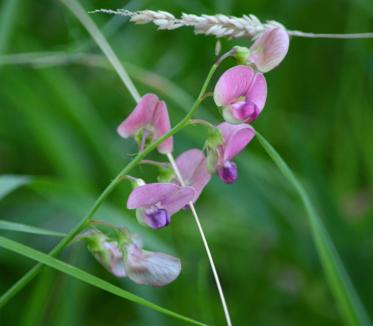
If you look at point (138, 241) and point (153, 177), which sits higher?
point (138, 241)

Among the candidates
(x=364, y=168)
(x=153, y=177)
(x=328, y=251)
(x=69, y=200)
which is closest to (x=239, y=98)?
(x=328, y=251)

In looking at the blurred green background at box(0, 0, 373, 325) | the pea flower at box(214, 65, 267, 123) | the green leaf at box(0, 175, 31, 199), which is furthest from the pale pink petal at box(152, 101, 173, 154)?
the blurred green background at box(0, 0, 373, 325)

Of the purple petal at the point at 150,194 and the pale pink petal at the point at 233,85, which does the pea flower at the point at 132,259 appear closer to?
the purple petal at the point at 150,194

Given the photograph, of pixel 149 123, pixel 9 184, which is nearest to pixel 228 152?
pixel 149 123

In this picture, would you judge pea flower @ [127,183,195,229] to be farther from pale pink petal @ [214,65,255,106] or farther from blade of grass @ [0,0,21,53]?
blade of grass @ [0,0,21,53]

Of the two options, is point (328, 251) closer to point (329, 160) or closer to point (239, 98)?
point (239, 98)

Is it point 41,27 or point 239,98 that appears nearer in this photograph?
point 239,98

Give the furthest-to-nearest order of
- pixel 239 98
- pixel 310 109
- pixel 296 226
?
1. pixel 310 109
2. pixel 296 226
3. pixel 239 98
